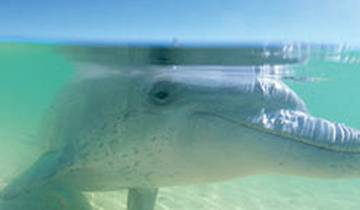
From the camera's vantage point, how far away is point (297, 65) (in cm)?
1389

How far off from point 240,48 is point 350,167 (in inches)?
294

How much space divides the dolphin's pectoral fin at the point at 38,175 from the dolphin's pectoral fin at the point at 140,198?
1416mm

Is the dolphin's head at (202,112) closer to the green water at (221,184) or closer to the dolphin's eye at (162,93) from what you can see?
the dolphin's eye at (162,93)

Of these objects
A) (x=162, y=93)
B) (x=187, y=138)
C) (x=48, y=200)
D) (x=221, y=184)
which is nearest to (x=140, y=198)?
(x=48, y=200)

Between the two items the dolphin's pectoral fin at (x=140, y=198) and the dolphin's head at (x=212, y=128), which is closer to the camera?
the dolphin's head at (x=212, y=128)

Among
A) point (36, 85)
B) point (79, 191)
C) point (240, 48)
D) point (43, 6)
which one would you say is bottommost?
point (36, 85)

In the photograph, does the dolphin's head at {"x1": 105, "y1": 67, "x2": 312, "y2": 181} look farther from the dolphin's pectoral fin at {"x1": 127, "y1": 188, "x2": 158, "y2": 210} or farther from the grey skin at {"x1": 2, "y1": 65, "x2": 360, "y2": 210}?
the dolphin's pectoral fin at {"x1": 127, "y1": 188, "x2": 158, "y2": 210}

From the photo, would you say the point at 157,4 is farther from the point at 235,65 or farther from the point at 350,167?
the point at 350,167

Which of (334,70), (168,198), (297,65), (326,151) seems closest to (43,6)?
(168,198)

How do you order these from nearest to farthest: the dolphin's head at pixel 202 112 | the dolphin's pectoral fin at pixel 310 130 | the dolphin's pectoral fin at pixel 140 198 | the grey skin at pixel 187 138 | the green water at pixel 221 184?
the dolphin's pectoral fin at pixel 310 130 < the grey skin at pixel 187 138 < the dolphin's head at pixel 202 112 < the dolphin's pectoral fin at pixel 140 198 < the green water at pixel 221 184

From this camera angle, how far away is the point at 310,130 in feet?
17.3

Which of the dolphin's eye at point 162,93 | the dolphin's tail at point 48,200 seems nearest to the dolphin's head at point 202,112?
the dolphin's eye at point 162,93

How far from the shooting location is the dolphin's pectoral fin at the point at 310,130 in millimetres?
5027

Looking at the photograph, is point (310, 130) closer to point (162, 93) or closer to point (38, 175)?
point (162, 93)
